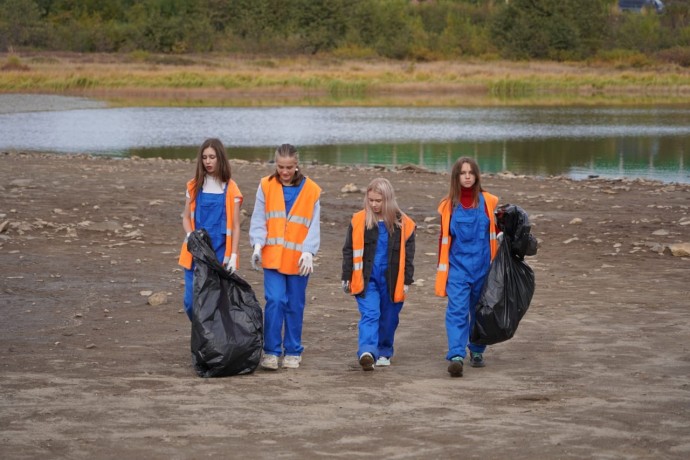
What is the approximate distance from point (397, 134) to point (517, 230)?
89.1 ft

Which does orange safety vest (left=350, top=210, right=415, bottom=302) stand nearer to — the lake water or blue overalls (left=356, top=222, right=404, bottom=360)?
blue overalls (left=356, top=222, right=404, bottom=360)

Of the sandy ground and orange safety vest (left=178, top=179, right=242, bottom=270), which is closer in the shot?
the sandy ground

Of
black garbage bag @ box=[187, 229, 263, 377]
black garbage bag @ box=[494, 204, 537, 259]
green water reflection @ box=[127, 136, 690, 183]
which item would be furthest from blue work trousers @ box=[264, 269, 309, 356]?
green water reflection @ box=[127, 136, 690, 183]

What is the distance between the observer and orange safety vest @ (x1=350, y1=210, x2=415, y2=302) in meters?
7.33

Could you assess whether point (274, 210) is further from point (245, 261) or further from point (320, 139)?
point (320, 139)

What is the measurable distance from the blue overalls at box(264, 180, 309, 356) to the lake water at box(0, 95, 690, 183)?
53.8ft

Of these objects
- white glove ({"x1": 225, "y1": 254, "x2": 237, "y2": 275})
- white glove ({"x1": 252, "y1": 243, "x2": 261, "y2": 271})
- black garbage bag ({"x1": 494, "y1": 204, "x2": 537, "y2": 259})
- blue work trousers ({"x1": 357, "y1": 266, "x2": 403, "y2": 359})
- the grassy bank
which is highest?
the grassy bank

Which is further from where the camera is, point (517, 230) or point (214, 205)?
point (214, 205)

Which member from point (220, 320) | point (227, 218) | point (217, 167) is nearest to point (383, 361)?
point (220, 320)

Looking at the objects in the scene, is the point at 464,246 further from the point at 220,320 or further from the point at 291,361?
the point at 220,320

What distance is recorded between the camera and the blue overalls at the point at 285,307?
7.32 meters

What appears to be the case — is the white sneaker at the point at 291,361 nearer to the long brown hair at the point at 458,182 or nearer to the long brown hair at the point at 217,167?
the long brown hair at the point at 217,167

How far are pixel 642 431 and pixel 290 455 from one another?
1.77m

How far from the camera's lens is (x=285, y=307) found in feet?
24.3
